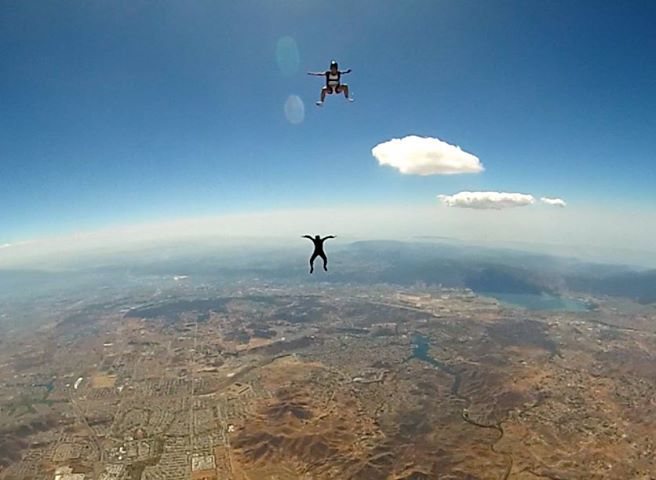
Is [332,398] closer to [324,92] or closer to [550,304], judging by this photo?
[324,92]

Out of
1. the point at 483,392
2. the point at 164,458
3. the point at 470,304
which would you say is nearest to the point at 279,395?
the point at 164,458

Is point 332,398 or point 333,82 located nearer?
point 333,82

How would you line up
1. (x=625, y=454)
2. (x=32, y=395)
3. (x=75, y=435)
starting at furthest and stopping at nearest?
(x=32, y=395) → (x=75, y=435) → (x=625, y=454)

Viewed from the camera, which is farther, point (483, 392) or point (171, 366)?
point (171, 366)

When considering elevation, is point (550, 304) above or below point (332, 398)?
above

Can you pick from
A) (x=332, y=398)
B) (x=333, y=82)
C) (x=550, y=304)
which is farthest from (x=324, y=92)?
(x=550, y=304)

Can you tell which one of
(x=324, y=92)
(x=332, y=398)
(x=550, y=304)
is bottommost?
(x=332, y=398)

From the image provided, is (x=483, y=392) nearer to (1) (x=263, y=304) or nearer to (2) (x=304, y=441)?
(2) (x=304, y=441)

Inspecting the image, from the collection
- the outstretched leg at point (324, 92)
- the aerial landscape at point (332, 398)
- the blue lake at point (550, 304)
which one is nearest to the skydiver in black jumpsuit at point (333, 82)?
the outstretched leg at point (324, 92)

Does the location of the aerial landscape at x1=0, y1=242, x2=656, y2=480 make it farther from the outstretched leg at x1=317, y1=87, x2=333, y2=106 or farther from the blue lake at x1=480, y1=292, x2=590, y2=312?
the outstretched leg at x1=317, y1=87, x2=333, y2=106

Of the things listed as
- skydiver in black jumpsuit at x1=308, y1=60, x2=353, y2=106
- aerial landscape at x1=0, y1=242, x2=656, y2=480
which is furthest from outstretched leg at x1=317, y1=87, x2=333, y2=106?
aerial landscape at x1=0, y1=242, x2=656, y2=480

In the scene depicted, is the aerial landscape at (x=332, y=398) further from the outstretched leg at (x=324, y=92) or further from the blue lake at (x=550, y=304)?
the outstretched leg at (x=324, y=92)
